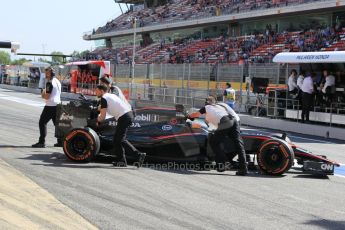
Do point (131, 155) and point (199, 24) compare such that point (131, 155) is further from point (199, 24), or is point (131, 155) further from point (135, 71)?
point (199, 24)

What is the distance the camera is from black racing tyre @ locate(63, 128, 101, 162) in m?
9.95

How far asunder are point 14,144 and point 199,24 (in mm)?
43013

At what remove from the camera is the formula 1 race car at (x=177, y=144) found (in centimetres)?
988

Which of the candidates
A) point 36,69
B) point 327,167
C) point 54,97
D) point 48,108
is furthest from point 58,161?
point 36,69

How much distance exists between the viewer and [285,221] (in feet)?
21.8

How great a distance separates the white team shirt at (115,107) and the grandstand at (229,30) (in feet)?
82.1

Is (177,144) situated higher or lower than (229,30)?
lower

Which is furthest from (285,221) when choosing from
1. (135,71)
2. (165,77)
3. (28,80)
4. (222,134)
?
(28,80)

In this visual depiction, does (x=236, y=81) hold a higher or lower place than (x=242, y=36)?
lower

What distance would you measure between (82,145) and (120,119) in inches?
33.8

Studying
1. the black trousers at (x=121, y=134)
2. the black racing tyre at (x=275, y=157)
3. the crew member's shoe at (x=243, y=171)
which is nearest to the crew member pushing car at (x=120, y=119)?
the black trousers at (x=121, y=134)

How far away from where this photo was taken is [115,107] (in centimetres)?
990

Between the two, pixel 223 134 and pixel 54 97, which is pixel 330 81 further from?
pixel 54 97

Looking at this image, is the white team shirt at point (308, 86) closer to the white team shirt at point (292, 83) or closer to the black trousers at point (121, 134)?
the white team shirt at point (292, 83)
